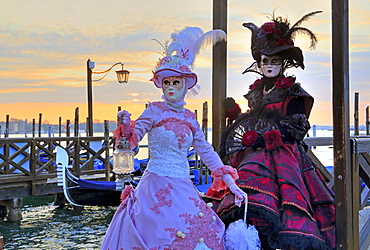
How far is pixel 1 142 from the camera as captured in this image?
32.9 ft

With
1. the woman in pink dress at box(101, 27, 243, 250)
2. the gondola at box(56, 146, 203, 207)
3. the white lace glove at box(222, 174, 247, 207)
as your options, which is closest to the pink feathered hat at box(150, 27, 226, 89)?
the woman in pink dress at box(101, 27, 243, 250)

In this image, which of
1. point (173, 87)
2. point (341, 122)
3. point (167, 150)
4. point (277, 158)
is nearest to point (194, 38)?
point (173, 87)

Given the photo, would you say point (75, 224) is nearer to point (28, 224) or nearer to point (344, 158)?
point (28, 224)

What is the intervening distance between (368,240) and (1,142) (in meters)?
8.49

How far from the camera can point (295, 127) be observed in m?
3.17

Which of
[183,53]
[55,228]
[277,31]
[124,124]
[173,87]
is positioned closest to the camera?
[124,124]

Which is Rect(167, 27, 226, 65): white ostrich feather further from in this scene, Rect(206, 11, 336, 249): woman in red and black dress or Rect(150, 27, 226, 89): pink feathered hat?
Rect(206, 11, 336, 249): woman in red and black dress

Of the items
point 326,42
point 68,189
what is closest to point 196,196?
point 326,42

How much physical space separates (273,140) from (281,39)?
0.86m

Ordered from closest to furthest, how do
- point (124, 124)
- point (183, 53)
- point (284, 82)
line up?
point (124, 124), point (183, 53), point (284, 82)

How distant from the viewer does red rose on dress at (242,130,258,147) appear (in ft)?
10.4

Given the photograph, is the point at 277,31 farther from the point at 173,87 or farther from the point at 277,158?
the point at 173,87

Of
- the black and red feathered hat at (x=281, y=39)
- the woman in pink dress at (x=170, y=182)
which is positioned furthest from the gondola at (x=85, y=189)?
the woman in pink dress at (x=170, y=182)

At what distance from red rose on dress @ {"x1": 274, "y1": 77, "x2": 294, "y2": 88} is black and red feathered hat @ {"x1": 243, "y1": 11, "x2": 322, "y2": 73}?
20 centimetres
